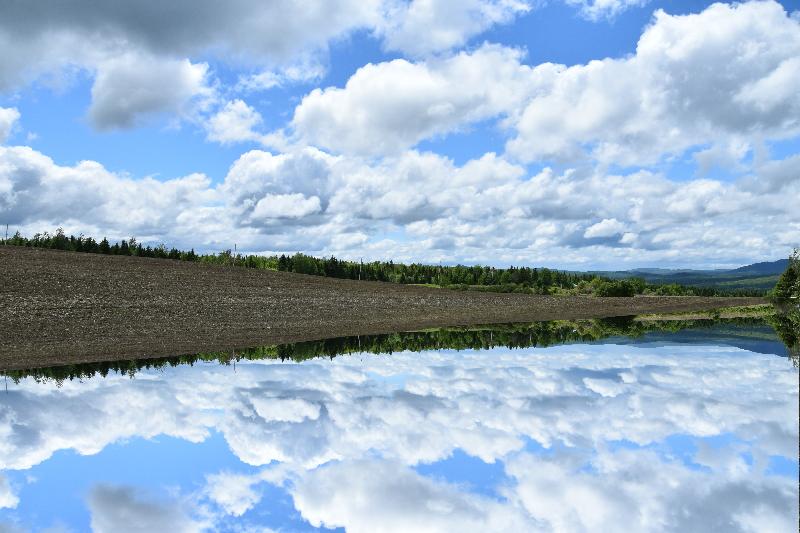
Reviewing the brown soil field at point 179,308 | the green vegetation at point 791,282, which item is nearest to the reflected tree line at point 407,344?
the brown soil field at point 179,308

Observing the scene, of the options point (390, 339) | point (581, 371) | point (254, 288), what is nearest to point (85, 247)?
point (254, 288)

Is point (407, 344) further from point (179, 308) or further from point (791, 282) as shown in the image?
point (791, 282)

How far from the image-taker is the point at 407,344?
126 ft

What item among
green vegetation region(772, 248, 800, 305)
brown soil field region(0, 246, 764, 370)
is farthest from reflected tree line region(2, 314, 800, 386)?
green vegetation region(772, 248, 800, 305)

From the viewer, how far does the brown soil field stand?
3691cm

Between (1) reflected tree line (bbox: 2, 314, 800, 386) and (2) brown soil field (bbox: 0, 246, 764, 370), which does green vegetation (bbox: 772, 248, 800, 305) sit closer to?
(2) brown soil field (bbox: 0, 246, 764, 370)

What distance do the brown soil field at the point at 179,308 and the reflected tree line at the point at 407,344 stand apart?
2327 millimetres

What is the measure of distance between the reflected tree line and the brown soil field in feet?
7.63

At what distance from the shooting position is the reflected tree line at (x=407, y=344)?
2616 cm

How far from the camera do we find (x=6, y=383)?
22469 millimetres

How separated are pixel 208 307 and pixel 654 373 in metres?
47.3

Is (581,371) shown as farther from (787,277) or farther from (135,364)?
(787,277)

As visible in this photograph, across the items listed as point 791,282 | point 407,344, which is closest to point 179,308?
point 407,344

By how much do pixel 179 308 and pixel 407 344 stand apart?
99.0ft
